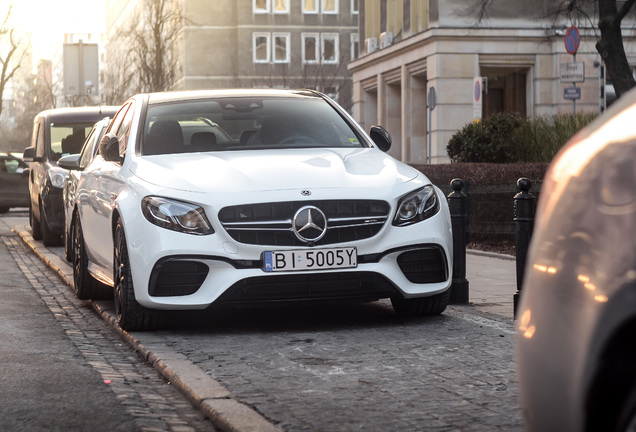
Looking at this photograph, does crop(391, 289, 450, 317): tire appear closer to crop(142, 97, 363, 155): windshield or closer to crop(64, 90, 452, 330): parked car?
crop(64, 90, 452, 330): parked car

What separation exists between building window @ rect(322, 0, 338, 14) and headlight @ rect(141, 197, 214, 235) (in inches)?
3036

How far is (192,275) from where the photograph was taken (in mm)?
7176

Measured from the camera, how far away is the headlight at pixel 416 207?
7379 mm

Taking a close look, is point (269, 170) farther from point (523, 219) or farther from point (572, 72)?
point (572, 72)

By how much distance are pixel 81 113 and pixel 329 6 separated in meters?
66.6

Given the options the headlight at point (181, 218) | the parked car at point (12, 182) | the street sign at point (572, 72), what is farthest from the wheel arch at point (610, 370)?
the parked car at point (12, 182)

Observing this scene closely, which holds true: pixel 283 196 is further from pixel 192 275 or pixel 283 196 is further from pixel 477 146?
pixel 477 146

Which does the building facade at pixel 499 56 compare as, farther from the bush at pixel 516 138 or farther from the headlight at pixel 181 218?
the headlight at pixel 181 218

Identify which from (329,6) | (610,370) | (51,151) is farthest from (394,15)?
(329,6)

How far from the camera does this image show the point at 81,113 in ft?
58.7

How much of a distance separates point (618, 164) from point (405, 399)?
→ 2745 mm

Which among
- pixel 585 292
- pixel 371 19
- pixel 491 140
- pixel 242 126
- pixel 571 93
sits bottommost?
pixel 585 292

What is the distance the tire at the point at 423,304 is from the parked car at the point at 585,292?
4.87 m

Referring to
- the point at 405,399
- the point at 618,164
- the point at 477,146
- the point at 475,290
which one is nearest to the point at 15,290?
the point at 475,290
